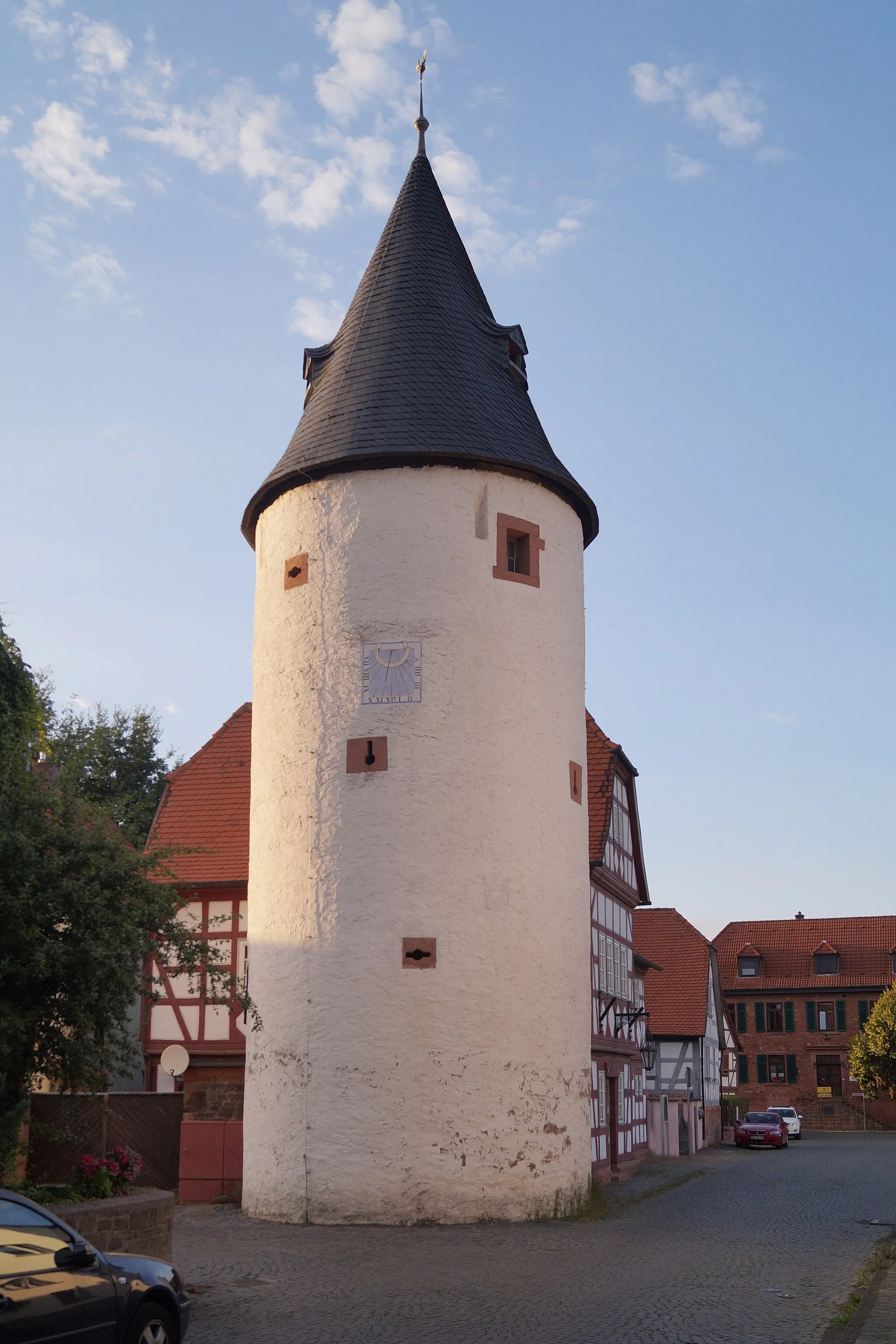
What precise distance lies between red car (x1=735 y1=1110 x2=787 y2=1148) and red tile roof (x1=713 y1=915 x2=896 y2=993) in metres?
24.4

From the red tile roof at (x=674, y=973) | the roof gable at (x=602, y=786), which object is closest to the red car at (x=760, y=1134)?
the red tile roof at (x=674, y=973)

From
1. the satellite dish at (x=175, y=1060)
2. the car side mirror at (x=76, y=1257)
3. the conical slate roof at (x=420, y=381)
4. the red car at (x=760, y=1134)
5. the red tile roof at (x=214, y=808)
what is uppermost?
the conical slate roof at (x=420, y=381)

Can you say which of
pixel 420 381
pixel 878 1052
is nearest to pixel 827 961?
pixel 878 1052

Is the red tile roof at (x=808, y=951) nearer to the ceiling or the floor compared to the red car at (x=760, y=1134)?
nearer to the ceiling

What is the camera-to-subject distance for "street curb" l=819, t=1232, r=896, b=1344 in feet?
30.7

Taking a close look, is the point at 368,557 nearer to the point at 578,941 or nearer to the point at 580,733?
the point at 580,733

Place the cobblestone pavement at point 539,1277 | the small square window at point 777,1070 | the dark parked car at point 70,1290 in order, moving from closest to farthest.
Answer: the dark parked car at point 70,1290 < the cobblestone pavement at point 539,1277 < the small square window at point 777,1070

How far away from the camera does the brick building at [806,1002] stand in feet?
209

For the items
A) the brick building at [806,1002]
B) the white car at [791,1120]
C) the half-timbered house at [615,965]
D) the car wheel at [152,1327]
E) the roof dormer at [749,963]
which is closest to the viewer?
the car wheel at [152,1327]

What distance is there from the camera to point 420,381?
63.4 ft

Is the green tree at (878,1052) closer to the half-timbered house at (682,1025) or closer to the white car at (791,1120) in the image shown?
the white car at (791,1120)

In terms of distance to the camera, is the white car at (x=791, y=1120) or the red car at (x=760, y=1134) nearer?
the red car at (x=760, y=1134)

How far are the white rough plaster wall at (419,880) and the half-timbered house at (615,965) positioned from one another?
6.00 meters

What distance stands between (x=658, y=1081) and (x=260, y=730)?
23701 mm
